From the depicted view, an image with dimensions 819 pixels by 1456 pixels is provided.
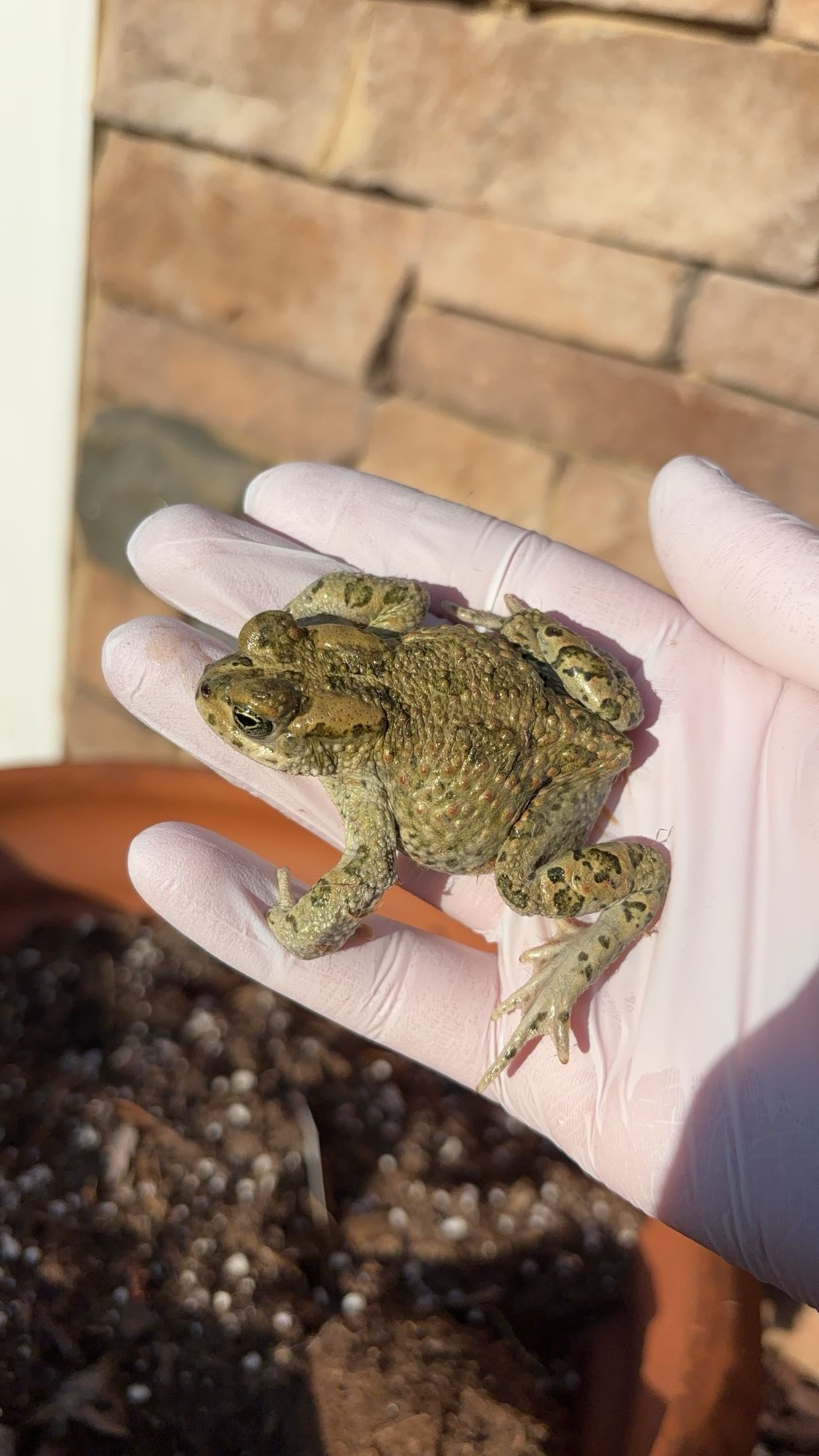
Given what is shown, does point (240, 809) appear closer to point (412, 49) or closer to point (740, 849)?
point (740, 849)

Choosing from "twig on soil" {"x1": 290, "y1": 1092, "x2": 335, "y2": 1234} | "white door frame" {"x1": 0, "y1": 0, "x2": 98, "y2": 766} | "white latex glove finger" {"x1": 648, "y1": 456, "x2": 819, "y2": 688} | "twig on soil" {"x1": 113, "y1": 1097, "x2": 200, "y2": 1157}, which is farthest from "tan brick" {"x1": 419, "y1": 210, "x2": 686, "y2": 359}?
"twig on soil" {"x1": 113, "y1": 1097, "x2": 200, "y2": 1157}

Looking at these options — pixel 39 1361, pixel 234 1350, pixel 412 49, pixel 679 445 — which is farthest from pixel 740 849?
pixel 412 49

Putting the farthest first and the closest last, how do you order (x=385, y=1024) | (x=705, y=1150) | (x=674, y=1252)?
(x=385, y=1024) < (x=674, y=1252) < (x=705, y=1150)

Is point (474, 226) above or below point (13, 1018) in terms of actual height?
above

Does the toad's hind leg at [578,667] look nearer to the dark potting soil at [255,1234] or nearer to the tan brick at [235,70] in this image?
the dark potting soil at [255,1234]

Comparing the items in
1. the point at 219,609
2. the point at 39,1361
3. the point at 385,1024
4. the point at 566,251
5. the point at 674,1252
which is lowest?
the point at 39,1361

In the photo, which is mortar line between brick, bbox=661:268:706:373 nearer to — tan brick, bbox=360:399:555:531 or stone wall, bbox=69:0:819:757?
stone wall, bbox=69:0:819:757

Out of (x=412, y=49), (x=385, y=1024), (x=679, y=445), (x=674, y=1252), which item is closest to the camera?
(x=674, y=1252)
